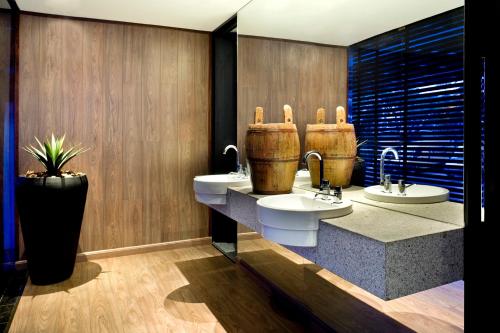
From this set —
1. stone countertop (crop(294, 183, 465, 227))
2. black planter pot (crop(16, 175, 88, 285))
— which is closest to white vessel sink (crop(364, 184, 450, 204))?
stone countertop (crop(294, 183, 465, 227))

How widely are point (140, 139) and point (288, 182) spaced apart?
1.66 meters

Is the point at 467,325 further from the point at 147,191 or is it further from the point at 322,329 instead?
the point at 147,191

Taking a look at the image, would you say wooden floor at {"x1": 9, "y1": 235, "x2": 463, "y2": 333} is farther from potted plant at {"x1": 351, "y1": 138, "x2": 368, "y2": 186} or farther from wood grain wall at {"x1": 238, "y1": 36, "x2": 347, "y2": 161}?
wood grain wall at {"x1": 238, "y1": 36, "x2": 347, "y2": 161}

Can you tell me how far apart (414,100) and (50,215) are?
2.38 meters

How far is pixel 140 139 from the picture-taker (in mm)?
3414

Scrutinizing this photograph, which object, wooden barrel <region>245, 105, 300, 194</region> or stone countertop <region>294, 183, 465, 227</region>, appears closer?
stone countertop <region>294, 183, 465, 227</region>

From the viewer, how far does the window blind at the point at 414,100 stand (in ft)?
4.83

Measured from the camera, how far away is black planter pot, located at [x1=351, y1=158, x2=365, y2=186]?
1.99 meters

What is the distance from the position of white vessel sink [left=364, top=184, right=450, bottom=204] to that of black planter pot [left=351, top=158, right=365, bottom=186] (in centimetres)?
11

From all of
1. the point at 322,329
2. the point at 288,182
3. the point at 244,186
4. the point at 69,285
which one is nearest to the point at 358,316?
the point at 322,329

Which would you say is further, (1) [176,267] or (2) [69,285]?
(1) [176,267]

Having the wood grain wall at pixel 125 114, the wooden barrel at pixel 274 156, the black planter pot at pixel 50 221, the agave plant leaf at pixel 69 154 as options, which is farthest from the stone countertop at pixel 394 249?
the wood grain wall at pixel 125 114

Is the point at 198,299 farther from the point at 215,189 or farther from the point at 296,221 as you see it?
the point at 296,221

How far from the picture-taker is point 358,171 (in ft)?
6.68
